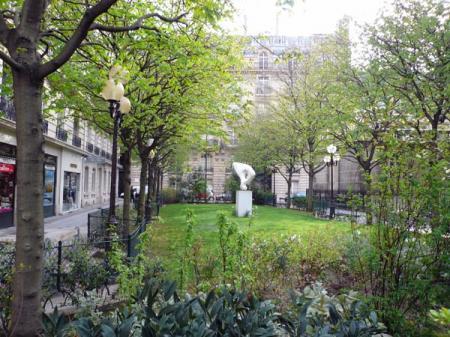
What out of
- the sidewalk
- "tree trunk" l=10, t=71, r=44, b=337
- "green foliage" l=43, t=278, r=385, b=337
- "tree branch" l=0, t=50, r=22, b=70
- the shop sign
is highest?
"tree branch" l=0, t=50, r=22, b=70

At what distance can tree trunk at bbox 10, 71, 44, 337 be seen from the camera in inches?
139

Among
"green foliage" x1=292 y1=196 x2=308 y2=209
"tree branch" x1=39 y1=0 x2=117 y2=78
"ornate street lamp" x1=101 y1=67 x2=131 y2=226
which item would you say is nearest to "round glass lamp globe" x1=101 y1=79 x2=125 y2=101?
"ornate street lamp" x1=101 y1=67 x2=131 y2=226

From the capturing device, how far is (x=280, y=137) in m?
32.4

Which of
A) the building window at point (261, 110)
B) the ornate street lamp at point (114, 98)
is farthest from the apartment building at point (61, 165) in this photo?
the building window at point (261, 110)

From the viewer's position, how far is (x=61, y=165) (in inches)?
985

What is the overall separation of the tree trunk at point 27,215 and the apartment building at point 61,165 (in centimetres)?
1058

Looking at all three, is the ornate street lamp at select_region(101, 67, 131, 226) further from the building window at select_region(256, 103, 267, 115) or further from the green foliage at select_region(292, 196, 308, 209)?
the building window at select_region(256, 103, 267, 115)

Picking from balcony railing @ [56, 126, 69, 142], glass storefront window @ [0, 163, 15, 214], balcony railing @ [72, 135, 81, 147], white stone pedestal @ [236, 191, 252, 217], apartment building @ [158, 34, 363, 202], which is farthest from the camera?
apartment building @ [158, 34, 363, 202]

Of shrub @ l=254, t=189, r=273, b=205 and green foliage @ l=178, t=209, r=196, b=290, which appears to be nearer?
green foliage @ l=178, t=209, r=196, b=290

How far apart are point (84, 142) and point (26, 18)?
28.9 metres

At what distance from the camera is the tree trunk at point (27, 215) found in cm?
352

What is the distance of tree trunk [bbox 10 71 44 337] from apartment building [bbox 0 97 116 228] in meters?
10.6

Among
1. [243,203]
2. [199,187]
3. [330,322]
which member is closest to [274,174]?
[199,187]

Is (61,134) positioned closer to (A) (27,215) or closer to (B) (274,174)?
(A) (27,215)
